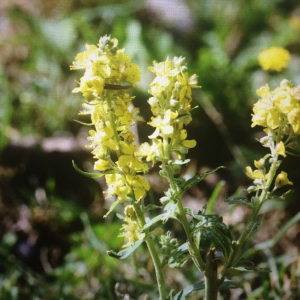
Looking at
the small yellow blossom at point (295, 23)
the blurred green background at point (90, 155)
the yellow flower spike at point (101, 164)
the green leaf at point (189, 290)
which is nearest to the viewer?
the yellow flower spike at point (101, 164)

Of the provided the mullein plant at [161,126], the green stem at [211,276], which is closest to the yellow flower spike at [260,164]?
the mullein plant at [161,126]

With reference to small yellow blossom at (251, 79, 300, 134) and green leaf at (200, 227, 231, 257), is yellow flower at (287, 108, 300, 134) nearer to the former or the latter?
small yellow blossom at (251, 79, 300, 134)

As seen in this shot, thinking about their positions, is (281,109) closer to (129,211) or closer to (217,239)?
(217,239)

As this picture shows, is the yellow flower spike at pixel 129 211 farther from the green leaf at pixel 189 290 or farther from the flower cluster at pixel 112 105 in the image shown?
the green leaf at pixel 189 290

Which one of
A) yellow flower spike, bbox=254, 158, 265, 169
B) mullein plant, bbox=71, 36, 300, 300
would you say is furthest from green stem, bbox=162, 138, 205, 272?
yellow flower spike, bbox=254, 158, 265, 169

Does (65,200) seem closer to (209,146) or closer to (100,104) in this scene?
(209,146)

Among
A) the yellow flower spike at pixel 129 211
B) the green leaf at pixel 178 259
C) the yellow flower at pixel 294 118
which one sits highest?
the yellow flower at pixel 294 118

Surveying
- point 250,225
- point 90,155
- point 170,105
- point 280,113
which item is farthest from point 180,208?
point 90,155

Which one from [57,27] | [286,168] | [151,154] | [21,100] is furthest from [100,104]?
[57,27]
